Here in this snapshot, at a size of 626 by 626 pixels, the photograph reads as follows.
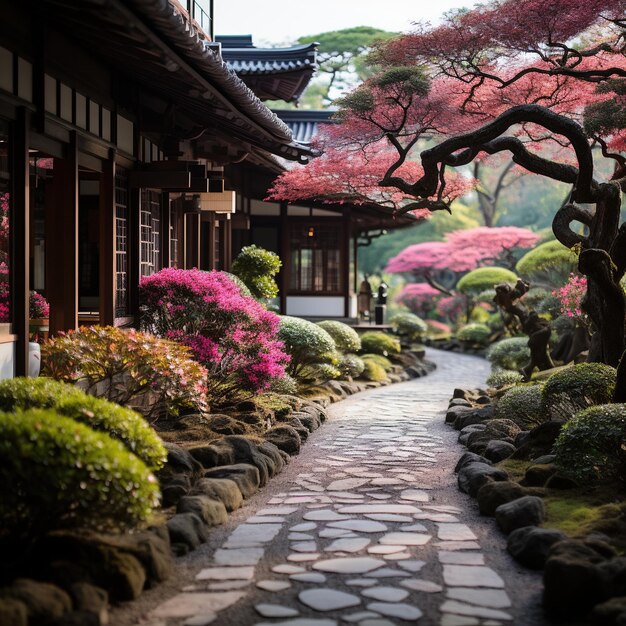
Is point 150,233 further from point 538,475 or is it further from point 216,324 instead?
point 538,475

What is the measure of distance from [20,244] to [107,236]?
9.17 feet

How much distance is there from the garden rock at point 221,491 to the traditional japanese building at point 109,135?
2132 mm

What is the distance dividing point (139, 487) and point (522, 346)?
17119mm

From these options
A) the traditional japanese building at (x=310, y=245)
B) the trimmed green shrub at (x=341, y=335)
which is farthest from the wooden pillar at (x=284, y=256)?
the trimmed green shrub at (x=341, y=335)

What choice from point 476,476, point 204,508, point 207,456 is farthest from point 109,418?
point 476,476

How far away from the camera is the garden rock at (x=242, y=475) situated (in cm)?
796

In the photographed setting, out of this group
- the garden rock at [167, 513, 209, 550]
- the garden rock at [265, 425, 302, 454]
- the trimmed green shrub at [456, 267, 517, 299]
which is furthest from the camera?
the trimmed green shrub at [456, 267, 517, 299]

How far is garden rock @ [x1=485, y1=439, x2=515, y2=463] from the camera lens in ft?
31.3

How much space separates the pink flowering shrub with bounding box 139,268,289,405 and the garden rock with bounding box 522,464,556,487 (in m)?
4.39

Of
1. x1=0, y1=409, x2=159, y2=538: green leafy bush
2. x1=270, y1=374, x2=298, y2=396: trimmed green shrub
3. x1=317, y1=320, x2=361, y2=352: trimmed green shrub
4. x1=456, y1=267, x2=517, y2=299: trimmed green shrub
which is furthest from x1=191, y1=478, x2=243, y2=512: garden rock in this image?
x1=456, y1=267, x2=517, y2=299: trimmed green shrub

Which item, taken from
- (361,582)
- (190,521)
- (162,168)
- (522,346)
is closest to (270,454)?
(190,521)

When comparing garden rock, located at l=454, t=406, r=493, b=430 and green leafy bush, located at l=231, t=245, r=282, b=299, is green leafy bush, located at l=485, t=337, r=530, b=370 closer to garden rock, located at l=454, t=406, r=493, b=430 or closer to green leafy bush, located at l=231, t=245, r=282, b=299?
green leafy bush, located at l=231, t=245, r=282, b=299

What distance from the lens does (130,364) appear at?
866cm

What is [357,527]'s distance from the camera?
7016mm
